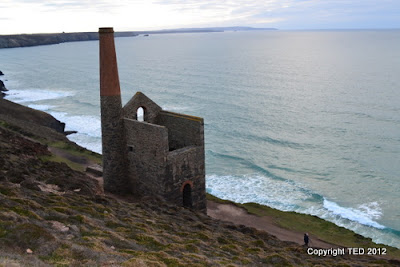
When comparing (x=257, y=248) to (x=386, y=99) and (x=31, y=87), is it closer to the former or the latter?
(x=386, y=99)

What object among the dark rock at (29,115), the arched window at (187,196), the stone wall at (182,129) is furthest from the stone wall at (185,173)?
the dark rock at (29,115)

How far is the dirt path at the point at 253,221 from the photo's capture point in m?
24.8

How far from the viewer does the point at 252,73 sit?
103 m

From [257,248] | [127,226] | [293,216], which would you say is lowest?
[293,216]

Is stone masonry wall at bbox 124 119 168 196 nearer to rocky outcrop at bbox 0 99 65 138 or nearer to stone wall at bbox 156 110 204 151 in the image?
stone wall at bbox 156 110 204 151

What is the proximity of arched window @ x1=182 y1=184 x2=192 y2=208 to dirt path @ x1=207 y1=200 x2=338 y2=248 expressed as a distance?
8.56ft

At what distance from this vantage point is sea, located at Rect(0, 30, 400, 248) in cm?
3397

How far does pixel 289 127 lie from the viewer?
2126 inches

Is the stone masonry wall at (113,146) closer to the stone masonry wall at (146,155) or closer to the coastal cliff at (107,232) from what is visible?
the stone masonry wall at (146,155)

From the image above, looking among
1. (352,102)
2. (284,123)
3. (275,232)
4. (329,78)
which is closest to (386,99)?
(352,102)

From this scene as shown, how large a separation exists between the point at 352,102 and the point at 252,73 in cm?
3966

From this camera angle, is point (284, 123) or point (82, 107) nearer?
point (284, 123)

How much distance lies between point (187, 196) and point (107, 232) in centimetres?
1000

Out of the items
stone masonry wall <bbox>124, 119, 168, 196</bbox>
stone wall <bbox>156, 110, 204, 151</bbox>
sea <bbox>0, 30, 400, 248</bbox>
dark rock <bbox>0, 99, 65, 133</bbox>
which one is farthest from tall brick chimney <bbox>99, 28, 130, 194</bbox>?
dark rock <bbox>0, 99, 65, 133</bbox>
